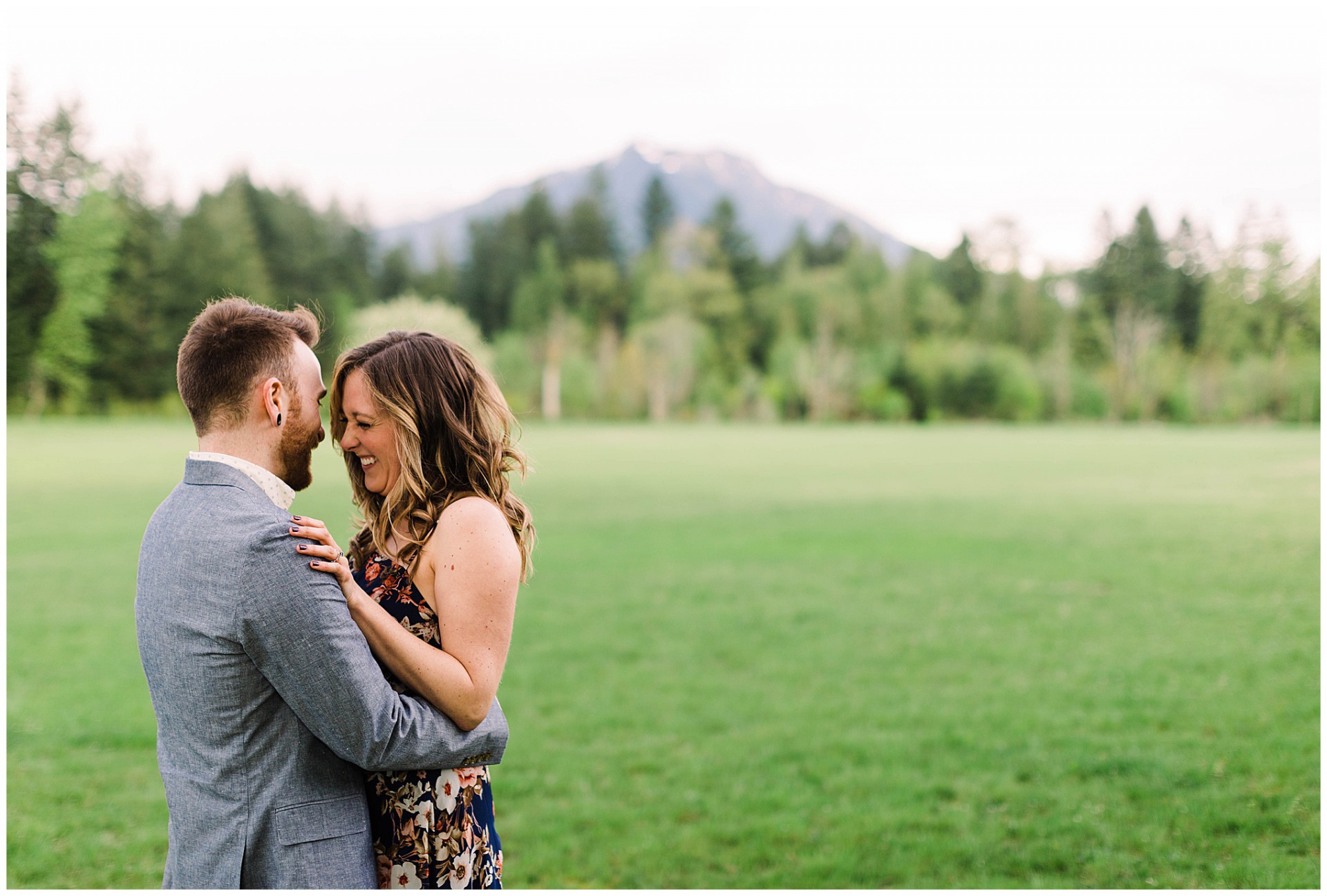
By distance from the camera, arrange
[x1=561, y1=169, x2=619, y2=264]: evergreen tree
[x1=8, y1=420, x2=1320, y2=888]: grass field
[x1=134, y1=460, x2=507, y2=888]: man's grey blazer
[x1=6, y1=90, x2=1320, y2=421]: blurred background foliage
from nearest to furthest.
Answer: [x1=134, y1=460, x2=507, y2=888]: man's grey blazer, [x1=8, y1=420, x2=1320, y2=888]: grass field, [x1=6, y1=90, x2=1320, y2=421]: blurred background foliage, [x1=561, y1=169, x2=619, y2=264]: evergreen tree

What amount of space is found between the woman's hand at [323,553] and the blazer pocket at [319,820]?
18.0 inches

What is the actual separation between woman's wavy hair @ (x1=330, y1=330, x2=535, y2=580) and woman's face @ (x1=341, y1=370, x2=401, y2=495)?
0.02 m

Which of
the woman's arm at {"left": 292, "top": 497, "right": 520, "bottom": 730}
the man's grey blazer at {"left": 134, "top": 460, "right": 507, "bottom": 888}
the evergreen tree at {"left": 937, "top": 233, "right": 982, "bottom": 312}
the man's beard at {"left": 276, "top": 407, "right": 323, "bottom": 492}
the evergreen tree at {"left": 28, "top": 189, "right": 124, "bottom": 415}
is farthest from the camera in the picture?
the evergreen tree at {"left": 937, "top": 233, "right": 982, "bottom": 312}

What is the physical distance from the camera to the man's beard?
2.18 meters

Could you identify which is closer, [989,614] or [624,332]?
[989,614]

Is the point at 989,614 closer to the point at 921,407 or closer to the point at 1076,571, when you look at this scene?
the point at 1076,571

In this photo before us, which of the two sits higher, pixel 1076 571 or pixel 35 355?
pixel 35 355

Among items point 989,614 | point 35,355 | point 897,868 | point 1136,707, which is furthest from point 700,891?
point 35,355

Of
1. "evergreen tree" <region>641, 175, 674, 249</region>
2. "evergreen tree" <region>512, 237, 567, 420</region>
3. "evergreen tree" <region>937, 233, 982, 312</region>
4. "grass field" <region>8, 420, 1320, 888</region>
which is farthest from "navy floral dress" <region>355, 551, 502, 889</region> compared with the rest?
"evergreen tree" <region>641, 175, 674, 249</region>

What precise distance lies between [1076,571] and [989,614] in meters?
3.57

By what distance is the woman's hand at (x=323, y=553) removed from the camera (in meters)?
1.96

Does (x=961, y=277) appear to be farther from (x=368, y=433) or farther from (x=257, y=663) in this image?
(x=257, y=663)

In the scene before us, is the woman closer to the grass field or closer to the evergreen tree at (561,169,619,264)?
the grass field

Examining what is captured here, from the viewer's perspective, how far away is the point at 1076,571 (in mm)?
14680
